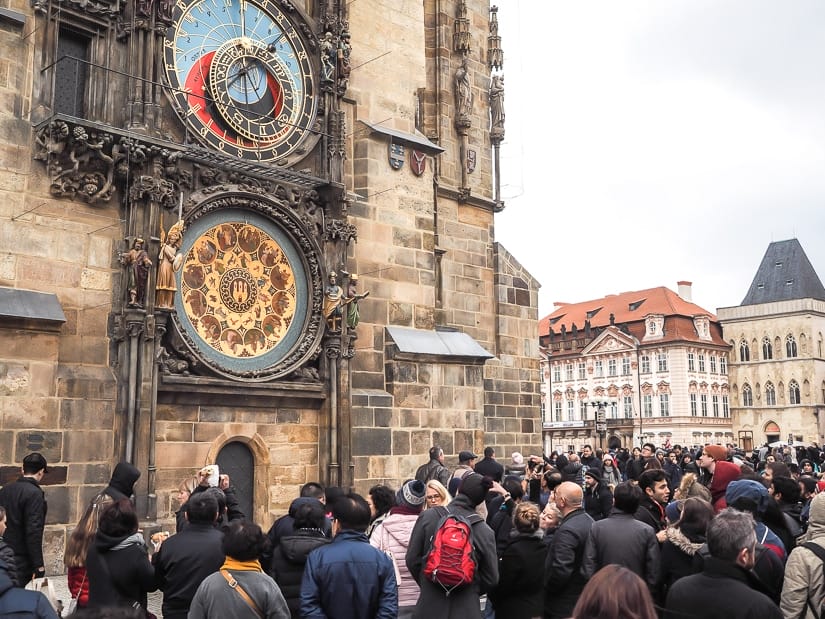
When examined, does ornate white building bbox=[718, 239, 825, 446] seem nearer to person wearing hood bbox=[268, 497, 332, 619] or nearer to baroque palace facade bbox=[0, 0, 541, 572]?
baroque palace facade bbox=[0, 0, 541, 572]

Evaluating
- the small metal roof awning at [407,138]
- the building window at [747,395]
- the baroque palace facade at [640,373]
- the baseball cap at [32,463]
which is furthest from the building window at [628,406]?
the baseball cap at [32,463]

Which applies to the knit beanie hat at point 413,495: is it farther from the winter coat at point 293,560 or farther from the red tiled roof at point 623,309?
the red tiled roof at point 623,309

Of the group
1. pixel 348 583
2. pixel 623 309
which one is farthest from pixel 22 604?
pixel 623 309

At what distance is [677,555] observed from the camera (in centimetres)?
586

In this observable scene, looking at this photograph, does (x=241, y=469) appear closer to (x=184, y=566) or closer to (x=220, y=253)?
(x=220, y=253)

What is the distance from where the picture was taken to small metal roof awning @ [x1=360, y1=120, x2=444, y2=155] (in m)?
15.3

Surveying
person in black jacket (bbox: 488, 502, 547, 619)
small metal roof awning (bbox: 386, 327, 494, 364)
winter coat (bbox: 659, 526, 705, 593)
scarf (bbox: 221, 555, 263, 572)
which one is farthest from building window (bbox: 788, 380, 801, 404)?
scarf (bbox: 221, 555, 263, 572)

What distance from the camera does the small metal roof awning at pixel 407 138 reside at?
15.3 m

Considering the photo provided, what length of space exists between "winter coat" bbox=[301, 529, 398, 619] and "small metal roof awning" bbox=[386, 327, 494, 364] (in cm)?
961

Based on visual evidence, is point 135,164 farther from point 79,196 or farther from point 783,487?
point 783,487

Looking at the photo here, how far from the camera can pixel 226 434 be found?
12.7 metres

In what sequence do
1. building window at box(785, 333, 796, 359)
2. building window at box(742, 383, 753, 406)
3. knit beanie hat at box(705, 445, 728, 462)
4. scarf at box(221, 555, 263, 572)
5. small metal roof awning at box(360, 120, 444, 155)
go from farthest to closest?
building window at box(742, 383, 753, 406)
building window at box(785, 333, 796, 359)
small metal roof awning at box(360, 120, 444, 155)
knit beanie hat at box(705, 445, 728, 462)
scarf at box(221, 555, 263, 572)

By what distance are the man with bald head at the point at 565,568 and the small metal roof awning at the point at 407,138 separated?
10341 millimetres

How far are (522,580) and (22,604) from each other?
3423 millimetres
